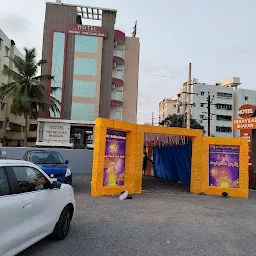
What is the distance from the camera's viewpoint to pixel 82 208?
9.08 meters

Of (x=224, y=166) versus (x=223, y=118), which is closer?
(x=224, y=166)

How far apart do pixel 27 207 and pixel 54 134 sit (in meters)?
33.4

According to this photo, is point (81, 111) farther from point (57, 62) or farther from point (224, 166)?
point (224, 166)

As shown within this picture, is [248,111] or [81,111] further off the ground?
[81,111]

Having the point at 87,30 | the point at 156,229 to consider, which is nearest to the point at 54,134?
the point at 87,30

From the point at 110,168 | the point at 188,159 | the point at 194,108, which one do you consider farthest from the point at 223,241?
the point at 194,108

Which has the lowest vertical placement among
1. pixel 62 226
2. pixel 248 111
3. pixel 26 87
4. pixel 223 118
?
pixel 62 226

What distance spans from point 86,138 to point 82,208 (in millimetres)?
33284

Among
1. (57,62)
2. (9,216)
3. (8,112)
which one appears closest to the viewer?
(9,216)

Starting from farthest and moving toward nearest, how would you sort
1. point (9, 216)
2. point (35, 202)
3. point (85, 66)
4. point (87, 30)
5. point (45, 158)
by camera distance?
point (87, 30) < point (85, 66) < point (45, 158) < point (35, 202) < point (9, 216)

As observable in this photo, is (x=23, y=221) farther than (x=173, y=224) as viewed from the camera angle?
No

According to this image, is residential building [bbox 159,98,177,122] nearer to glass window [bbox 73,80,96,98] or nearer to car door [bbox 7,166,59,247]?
glass window [bbox 73,80,96,98]

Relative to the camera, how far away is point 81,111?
125ft

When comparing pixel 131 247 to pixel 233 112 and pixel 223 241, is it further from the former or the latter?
pixel 233 112
